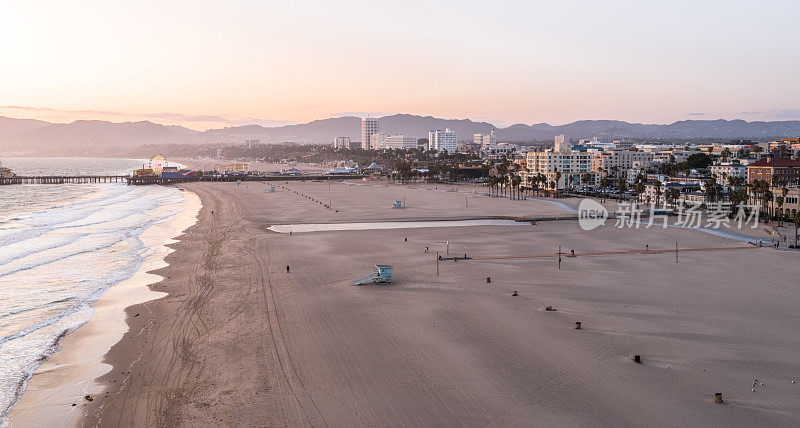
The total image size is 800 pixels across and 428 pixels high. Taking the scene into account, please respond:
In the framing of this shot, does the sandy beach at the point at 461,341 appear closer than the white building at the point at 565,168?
Yes

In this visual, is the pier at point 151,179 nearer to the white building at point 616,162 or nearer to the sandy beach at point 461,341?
the white building at point 616,162

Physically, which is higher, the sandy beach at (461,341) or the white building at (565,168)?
the white building at (565,168)

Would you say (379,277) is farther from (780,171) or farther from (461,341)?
(780,171)

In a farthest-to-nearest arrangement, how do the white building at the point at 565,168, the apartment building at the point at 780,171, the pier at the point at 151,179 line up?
1. the pier at the point at 151,179
2. the white building at the point at 565,168
3. the apartment building at the point at 780,171

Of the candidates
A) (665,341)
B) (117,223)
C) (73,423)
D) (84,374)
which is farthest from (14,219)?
(665,341)

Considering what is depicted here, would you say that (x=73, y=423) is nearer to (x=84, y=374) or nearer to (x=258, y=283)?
(x=84, y=374)

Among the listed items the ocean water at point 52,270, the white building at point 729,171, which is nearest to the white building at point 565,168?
the white building at point 729,171

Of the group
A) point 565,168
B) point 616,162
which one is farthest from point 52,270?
point 616,162

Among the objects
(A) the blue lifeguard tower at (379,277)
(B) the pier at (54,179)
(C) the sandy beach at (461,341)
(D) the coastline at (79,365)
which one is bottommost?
(D) the coastline at (79,365)
